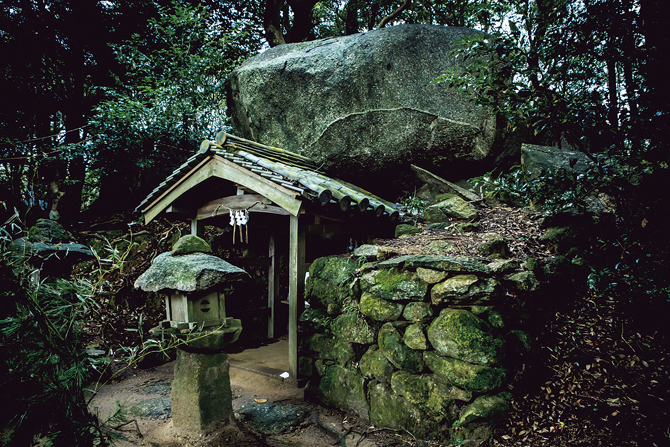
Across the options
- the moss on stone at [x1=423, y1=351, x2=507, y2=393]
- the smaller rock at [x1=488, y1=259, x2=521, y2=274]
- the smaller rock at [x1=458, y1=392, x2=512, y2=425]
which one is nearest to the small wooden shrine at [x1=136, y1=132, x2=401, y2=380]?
the smaller rock at [x1=488, y1=259, x2=521, y2=274]

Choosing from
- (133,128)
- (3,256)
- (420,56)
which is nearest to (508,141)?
(420,56)

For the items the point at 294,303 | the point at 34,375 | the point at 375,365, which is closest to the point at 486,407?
the point at 375,365

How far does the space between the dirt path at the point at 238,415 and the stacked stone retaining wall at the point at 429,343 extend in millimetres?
212

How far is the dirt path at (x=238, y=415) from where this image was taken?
3352mm

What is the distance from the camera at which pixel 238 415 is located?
399cm

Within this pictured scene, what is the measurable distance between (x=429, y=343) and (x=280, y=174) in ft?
9.10

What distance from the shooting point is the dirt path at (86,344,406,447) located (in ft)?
11.0

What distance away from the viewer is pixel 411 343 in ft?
11.5

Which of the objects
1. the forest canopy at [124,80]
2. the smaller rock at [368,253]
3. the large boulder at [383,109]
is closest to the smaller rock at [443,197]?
the large boulder at [383,109]

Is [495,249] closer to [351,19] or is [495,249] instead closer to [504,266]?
[504,266]

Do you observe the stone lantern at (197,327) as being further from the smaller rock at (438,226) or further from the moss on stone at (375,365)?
the smaller rock at (438,226)

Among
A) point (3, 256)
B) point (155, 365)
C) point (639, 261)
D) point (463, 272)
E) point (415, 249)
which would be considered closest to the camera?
point (3, 256)

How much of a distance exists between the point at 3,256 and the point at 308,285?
3313 millimetres

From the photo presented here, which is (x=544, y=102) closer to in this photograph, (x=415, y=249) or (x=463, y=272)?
(x=463, y=272)
